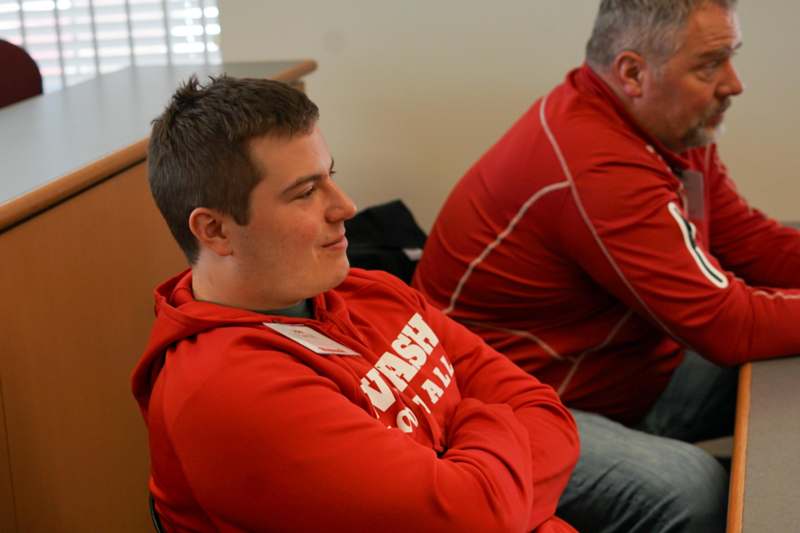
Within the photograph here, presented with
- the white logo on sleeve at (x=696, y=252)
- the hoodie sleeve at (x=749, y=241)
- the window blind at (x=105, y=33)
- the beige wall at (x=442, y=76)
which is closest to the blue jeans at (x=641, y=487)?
the white logo on sleeve at (x=696, y=252)

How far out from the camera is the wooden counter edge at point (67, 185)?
1.37m

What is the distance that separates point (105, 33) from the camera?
3514 mm

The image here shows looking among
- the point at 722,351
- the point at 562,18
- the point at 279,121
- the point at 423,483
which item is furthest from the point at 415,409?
the point at 562,18

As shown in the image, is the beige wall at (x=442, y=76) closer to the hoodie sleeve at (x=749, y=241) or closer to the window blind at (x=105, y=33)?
the window blind at (x=105, y=33)

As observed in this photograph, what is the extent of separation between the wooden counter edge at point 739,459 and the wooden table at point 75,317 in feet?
2.95

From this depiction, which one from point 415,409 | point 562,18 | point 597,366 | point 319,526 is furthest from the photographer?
point 562,18

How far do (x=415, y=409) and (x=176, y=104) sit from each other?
1.50 feet

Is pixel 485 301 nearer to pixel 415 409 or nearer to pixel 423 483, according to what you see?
pixel 415 409

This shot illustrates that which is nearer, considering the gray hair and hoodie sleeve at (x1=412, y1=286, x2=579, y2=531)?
hoodie sleeve at (x1=412, y1=286, x2=579, y2=531)

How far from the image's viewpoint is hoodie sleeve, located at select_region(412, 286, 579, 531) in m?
1.32

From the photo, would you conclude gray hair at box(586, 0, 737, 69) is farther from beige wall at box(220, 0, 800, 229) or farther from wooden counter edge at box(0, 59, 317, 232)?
beige wall at box(220, 0, 800, 229)

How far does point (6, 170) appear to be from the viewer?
1.59 metres

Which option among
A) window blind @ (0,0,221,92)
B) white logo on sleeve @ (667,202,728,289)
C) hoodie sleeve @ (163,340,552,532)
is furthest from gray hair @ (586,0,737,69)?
window blind @ (0,0,221,92)

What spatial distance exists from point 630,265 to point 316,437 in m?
0.93
